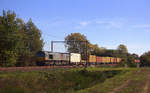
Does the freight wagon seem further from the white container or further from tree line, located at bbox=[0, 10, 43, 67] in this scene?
tree line, located at bbox=[0, 10, 43, 67]

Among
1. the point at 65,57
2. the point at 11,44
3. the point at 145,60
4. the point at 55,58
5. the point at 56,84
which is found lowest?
the point at 56,84

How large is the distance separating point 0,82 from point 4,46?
76.5 feet

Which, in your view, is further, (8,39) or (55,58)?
(55,58)

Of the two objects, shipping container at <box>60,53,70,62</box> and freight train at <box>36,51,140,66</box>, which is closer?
freight train at <box>36,51,140,66</box>

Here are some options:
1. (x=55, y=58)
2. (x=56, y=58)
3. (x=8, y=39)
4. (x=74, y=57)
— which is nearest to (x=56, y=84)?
(x=8, y=39)

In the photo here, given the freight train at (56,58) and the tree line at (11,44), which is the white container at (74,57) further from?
the tree line at (11,44)

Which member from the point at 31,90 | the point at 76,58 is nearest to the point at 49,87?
the point at 31,90

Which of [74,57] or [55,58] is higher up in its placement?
[74,57]

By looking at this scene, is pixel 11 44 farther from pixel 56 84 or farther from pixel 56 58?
pixel 56 84

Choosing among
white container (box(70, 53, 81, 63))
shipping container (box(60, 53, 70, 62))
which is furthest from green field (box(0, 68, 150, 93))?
white container (box(70, 53, 81, 63))

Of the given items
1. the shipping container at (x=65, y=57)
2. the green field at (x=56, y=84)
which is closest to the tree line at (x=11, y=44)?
the shipping container at (x=65, y=57)

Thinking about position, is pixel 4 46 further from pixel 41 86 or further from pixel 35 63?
pixel 41 86

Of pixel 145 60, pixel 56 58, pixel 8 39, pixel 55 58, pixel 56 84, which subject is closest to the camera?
pixel 56 84

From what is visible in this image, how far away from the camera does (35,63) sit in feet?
147
